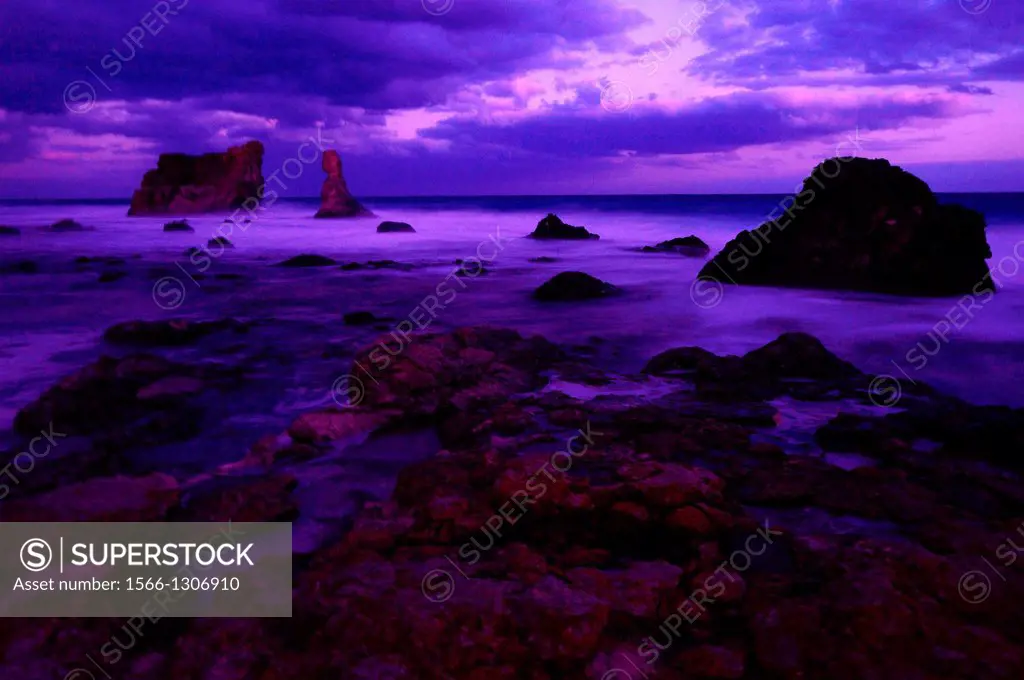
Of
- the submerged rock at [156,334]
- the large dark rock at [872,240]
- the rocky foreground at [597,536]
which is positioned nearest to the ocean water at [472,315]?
the submerged rock at [156,334]

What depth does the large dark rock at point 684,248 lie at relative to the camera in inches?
779

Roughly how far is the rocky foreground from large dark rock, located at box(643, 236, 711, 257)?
15633mm

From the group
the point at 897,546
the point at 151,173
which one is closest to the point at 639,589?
the point at 897,546

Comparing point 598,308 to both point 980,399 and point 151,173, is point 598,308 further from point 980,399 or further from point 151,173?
point 151,173

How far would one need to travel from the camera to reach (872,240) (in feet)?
34.2

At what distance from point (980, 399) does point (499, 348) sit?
12.6 ft

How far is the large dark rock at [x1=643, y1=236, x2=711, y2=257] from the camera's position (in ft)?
64.9

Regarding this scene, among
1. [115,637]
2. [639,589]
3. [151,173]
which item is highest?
[151,173]

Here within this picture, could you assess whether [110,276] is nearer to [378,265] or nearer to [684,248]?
[378,265]

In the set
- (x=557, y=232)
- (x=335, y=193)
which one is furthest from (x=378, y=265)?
(x=335, y=193)

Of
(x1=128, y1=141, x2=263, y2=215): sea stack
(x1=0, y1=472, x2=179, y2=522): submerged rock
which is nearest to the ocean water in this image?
(x1=0, y1=472, x2=179, y2=522): submerged rock

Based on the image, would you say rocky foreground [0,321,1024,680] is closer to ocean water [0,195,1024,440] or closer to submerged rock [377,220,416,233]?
ocean water [0,195,1024,440]

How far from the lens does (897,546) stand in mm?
2508

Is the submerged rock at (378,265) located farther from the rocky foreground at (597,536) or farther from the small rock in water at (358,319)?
the rocky foreground at (597,536)
